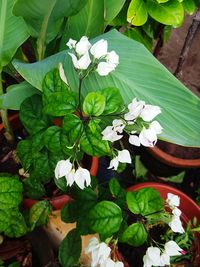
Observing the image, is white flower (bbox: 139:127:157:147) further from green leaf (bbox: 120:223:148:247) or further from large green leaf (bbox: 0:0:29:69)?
large green leaf (bbox: 0:0:29:69)

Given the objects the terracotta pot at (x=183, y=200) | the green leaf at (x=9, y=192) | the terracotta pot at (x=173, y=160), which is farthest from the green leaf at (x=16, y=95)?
the terracotta pot at (x=173, y=160)

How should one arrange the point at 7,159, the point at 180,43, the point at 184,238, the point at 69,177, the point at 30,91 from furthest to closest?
the point at 180,43
the point at 7,159
the point at 184,238
the point at 30,91
the point at 69,177

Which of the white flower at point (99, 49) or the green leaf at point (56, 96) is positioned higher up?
the white flower at point (99, 49)

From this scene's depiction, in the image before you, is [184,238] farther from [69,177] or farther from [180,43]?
[180,43]

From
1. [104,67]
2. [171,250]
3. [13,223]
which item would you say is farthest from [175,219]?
[13,223]

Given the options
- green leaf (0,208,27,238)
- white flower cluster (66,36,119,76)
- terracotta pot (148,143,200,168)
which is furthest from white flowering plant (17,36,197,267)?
terracotta pot (148,143,200,168)

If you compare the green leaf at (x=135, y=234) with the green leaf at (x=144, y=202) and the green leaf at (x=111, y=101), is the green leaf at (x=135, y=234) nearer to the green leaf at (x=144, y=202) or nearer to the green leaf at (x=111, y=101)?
the green leaf at (x=144, y=202)

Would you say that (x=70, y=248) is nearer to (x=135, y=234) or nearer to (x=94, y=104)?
(x=135, y=234)

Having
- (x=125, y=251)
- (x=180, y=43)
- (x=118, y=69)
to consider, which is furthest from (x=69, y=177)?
(x=180, y=43)
